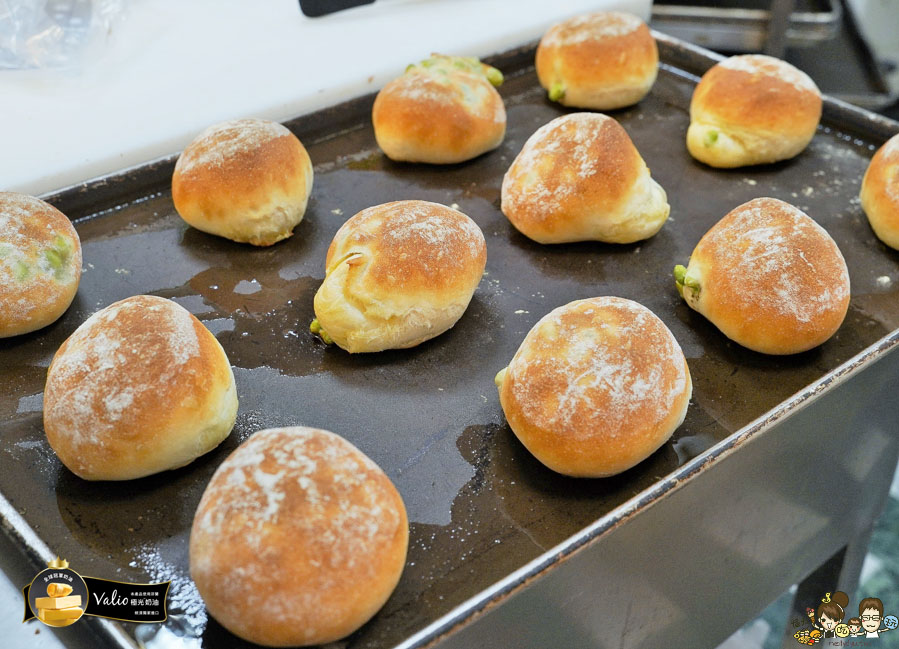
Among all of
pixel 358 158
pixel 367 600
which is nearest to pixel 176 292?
pixel 358 158

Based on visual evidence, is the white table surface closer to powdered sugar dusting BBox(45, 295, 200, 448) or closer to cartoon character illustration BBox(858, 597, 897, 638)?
powdered sugar dusting BBox(45, 295, 200, 448)

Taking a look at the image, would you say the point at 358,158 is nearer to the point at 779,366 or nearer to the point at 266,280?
the point at 266,280

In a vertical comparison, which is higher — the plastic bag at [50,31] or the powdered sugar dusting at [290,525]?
the plastic bag at [50,31]

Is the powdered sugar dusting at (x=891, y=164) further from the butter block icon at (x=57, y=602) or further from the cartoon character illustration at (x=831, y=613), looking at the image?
the butter block icon at (x=57, y=602)

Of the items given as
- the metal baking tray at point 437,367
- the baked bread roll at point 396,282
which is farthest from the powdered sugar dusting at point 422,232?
the metal baking tray at point 437,367

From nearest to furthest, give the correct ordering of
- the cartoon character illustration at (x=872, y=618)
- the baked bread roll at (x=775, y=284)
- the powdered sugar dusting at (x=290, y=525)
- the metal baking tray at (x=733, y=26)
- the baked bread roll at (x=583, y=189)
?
1. the powdered sugar dusting at (x=290, y=525)
2. the baked bread roll at (x=775, y=284)
3. the baked bread roll at (x=583, y=189)
4. the cartoon character illustration at (x=872, y=618)
5. the metal baking tray at (x=733, y=26)

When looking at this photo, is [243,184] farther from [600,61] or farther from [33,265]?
[600,61]
